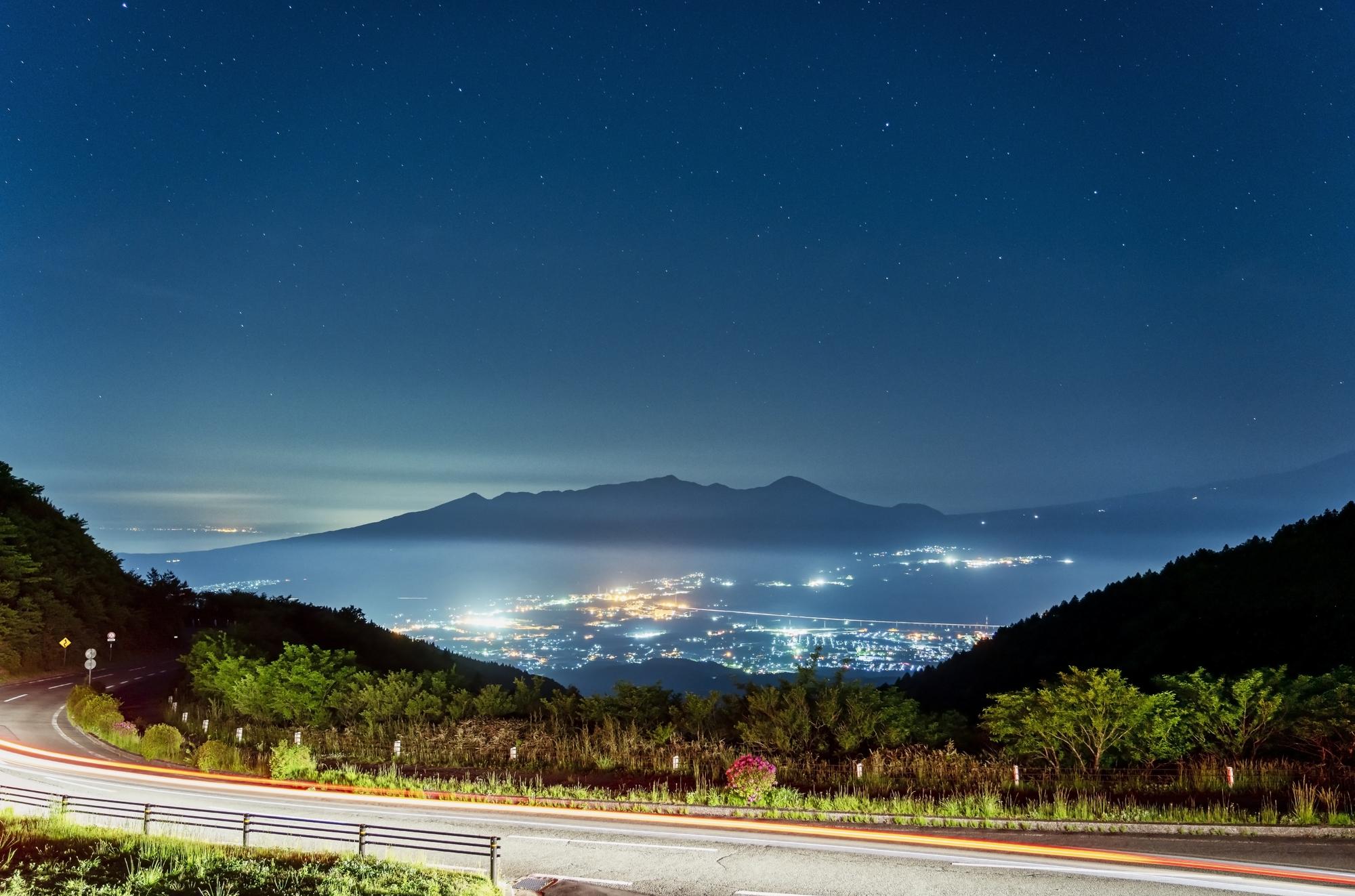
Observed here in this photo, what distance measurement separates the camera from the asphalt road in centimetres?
1052

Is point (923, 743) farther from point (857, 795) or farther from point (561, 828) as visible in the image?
point (561, 828)

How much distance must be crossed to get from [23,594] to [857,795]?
168ft

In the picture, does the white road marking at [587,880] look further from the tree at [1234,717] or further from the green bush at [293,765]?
the tree at [1234,717]

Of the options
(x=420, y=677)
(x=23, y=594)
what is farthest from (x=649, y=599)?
(x=420, y=677)

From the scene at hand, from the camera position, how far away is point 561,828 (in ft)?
46.9

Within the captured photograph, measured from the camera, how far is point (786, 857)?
12125 mm

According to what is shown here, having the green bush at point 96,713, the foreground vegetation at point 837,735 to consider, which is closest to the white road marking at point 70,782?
the foreground vegetation at point 837,735

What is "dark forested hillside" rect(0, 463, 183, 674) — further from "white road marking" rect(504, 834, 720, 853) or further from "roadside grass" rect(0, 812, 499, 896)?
"white road marking" rect(504, 834, 720, 853)

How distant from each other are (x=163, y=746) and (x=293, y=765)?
6.23 metres

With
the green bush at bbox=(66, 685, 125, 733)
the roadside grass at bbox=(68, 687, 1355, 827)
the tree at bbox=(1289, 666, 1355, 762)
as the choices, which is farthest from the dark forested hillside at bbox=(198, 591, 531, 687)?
the tree at bbox=(1289, 666, 1355, 762)

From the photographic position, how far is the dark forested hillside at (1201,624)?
33219 millimetres

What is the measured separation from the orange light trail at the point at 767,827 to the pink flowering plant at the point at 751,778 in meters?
0.80

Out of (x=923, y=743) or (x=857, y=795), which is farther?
(x=923, y=743)

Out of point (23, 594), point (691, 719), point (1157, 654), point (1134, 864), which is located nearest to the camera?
point (1134, 864)
